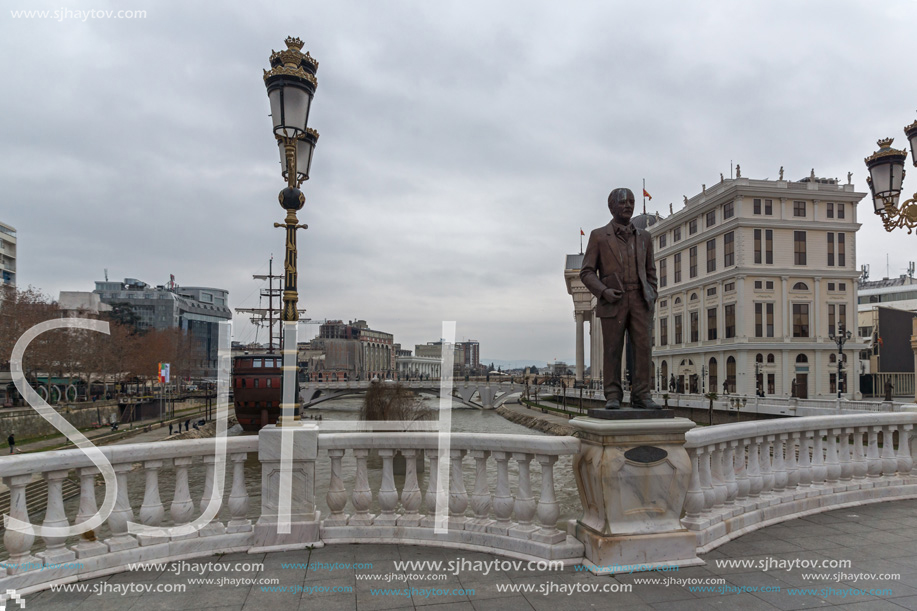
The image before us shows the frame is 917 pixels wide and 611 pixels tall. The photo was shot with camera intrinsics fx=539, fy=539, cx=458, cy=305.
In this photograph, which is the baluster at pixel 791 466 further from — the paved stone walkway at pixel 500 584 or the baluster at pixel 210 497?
the baluster at pixel 210 497

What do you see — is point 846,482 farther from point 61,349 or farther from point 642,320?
point 61,349

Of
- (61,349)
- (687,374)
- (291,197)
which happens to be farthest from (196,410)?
(291,197)

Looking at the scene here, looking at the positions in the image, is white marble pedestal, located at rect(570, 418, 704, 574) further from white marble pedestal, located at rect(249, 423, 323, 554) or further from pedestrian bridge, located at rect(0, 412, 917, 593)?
white marble pedestal, located at rect(249, 423, 323, 554)

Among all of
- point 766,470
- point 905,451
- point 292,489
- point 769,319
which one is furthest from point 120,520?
point 769,319

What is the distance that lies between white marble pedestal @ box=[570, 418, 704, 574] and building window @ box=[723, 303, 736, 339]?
4490 cm

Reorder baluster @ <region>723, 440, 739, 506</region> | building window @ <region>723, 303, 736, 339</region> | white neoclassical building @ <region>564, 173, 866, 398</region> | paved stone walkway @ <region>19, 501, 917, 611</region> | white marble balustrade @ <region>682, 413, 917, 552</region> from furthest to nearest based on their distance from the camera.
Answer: building window @ <region>723, 303, 736, 339</region>, white neoclassical building @ <region>564, 173, 866, 398</region>, baluster @ <region>723, 440, 739, 506</region>, white marble balustrade @ <region>682, 413, 917, 552</region>, paved stone walkway @ <region>19, 501, 917, 611</region>

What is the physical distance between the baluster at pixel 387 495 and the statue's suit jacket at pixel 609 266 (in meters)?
2.54

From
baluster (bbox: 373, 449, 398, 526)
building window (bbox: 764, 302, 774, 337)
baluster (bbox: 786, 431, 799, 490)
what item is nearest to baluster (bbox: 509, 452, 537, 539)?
baluster (bbox: 373, 449, 398, 526)

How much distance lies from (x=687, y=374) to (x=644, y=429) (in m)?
51.8

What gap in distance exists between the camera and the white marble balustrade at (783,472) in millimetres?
5422

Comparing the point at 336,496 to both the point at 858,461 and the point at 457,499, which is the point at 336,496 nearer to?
the point at 457,499

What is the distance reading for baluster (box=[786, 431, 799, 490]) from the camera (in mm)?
6500

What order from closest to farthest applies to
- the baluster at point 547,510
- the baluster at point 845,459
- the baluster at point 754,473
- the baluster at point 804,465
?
the baluster at point 547,510 < the baluster at point 754,473 < the baluster at point 804,465 < the baluster at point 845,459

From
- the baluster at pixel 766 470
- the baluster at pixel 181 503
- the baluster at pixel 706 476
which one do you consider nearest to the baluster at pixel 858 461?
the baluster at pixel 766 470
